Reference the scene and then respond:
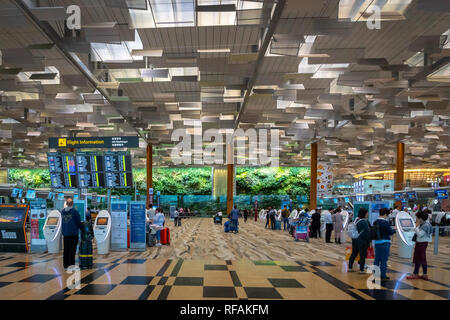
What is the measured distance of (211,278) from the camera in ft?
24.7

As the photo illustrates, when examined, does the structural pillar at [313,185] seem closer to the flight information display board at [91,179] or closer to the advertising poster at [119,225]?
the advertising poster at [119,225]

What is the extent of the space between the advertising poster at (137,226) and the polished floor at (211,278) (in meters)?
0.73

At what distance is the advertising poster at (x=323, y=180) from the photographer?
2464 centimetres

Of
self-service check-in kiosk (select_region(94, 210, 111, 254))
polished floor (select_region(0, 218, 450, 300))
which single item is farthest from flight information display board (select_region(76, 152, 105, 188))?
polished floor (select_region(0, 218, 450, 300))

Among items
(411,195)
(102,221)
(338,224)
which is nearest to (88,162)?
(102,221)

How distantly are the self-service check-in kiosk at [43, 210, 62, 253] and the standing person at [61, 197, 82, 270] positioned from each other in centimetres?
312

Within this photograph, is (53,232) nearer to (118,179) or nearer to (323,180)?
(118,179)

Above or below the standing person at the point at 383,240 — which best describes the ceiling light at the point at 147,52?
above

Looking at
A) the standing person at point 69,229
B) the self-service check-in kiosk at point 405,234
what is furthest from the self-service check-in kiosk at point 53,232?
the self-service check-in kiosk at point 405,234

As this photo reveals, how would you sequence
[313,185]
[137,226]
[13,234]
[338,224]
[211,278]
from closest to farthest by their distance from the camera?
[211,278] < [13,234] < [137,226] < [338,224] < [313,185]

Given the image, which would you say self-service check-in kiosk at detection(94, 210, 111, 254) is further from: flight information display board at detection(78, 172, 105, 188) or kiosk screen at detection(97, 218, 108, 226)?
flight information display board at detection(78, 172, 105, 188)

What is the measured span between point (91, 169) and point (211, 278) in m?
6.05
